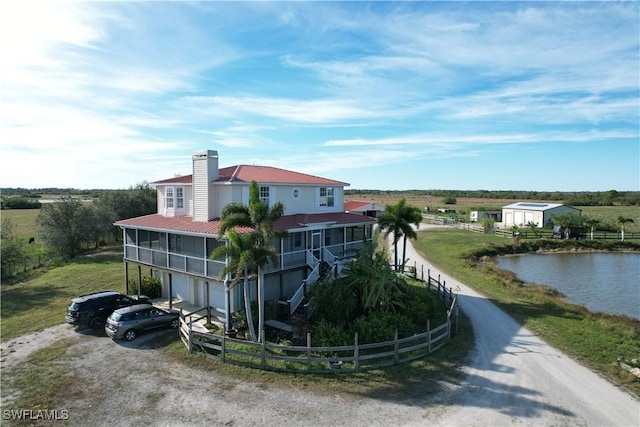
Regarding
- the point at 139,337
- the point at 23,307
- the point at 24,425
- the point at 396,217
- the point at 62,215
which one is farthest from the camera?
the point at 62,215

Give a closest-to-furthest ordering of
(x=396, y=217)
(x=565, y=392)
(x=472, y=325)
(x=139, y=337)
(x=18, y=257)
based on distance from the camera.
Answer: (x=565, y=392) < (x=139, y=337) < (x=472, y=325) < (x=396, y=217) < (x=18, y=257)

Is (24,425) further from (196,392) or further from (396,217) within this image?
(396,217)

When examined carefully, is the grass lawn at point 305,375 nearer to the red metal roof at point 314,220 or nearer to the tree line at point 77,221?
the red metal roof at point 314,220

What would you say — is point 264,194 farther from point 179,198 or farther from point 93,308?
point 93,308

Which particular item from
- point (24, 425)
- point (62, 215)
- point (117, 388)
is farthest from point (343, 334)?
point (62, 215)

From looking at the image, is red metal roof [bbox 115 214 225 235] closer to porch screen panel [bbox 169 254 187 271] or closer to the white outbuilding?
porch screen panel [bbox 169 254 187 271]

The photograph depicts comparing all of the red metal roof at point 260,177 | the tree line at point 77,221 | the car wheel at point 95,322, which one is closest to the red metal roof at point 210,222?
the red metal roof at point 260,177
